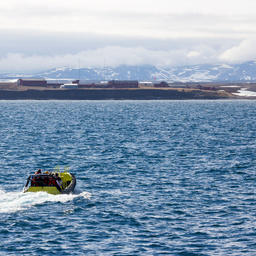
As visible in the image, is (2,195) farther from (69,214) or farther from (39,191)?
(69,214)

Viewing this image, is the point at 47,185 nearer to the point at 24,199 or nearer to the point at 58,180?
the point at 58,180

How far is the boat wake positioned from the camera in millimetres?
42938

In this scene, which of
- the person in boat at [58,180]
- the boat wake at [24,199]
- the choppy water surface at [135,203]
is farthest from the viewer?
the person in boat at [58,180]

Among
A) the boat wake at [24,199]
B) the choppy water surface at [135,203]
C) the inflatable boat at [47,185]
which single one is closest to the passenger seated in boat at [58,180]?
the inflatable boat at [47,185]

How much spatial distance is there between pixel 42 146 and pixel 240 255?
5892 cm

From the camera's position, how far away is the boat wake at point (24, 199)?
141 ft

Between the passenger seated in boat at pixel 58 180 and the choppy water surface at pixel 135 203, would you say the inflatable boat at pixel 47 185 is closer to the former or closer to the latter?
the passenger seated in boat at pixel 58 180

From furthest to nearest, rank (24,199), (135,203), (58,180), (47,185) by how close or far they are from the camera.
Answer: (58,180), (47,185), (135,203), (24,199)

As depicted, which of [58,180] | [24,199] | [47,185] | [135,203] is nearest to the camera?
[24,199]

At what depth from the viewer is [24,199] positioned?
146 ft

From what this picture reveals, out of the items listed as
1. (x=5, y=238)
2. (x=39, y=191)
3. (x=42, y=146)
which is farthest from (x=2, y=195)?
(x=42, y=146)

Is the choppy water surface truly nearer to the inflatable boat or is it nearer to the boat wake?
the boat wake

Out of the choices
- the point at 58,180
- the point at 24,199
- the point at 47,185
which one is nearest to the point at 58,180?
the point at 58,180

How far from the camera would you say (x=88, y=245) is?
111 feet
